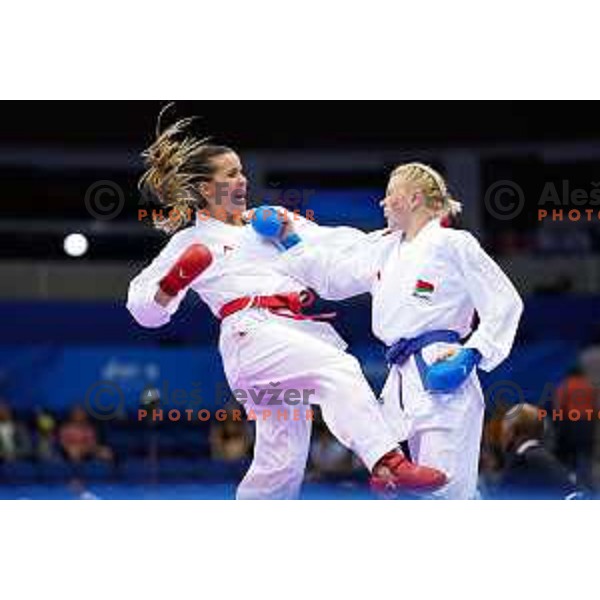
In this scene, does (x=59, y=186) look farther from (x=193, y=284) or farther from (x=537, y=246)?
(x=193, y=284)

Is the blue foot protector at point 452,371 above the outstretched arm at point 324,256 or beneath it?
beneath

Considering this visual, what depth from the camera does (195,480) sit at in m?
8.99

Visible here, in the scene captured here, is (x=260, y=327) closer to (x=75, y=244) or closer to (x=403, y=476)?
(x=403, y=476)

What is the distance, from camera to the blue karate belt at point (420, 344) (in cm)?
575

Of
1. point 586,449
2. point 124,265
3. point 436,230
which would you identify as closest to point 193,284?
point 436,230

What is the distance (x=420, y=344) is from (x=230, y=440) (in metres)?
4.18

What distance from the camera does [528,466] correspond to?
6.45 metres

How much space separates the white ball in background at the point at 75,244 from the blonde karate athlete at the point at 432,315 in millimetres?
5219

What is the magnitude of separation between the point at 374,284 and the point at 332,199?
367cm

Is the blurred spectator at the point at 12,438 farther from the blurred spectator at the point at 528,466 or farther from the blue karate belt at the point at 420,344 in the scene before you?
the blue karate belt at the point at 420,344

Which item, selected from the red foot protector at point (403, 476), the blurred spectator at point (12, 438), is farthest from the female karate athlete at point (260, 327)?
the blurred spectator at point (12, 438)

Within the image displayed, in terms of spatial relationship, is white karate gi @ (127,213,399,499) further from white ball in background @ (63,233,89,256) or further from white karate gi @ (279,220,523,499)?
white ball in background @ (63,233,89,256)

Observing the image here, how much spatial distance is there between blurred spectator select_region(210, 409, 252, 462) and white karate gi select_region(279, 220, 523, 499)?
3776mm

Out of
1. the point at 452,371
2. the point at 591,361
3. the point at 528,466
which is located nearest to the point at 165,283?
the point at 452,371
